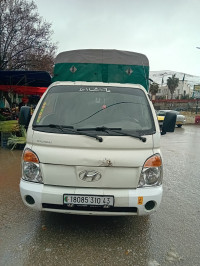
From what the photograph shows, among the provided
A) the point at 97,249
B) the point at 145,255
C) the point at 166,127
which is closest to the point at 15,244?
the point at 97,249

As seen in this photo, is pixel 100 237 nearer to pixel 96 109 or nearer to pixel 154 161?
pixel 154 161

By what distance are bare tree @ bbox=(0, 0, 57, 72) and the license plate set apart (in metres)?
18.1

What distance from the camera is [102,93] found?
3811mm

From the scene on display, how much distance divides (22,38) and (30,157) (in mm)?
18715

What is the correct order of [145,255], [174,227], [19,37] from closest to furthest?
[145,255]
[174,227]
[19,37]

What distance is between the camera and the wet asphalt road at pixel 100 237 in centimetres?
284

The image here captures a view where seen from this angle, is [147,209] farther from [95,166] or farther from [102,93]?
[102,93]

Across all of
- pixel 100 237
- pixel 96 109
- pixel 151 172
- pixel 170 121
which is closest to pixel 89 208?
pixel 100 237

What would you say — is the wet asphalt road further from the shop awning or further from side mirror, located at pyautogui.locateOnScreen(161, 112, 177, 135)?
the shop awning

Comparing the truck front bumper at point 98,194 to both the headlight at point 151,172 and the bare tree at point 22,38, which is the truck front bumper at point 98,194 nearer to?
the headlight at point 151,172

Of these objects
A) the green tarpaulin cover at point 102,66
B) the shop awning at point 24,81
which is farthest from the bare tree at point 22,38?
the green tarpaulin cover at point 102,66

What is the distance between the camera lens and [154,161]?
3.10m

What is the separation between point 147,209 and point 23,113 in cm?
231

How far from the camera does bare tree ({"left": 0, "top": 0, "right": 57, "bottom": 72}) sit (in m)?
18.7
